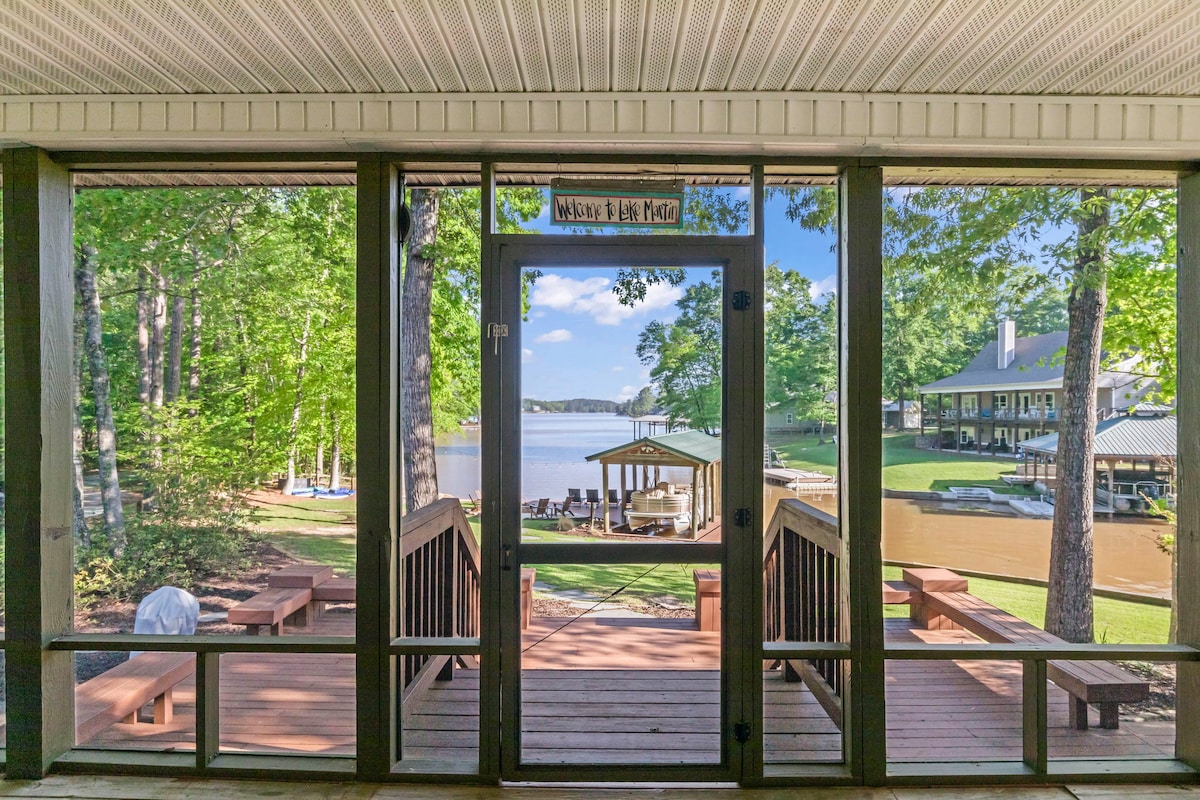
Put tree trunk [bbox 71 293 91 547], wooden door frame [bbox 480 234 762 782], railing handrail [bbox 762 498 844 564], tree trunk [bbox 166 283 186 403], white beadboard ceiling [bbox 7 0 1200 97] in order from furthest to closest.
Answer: tree trunk [bbox 166 283 186 403]
tree trunk [bbox 71 293 91 547]
railing handrail [bbox 762 498 844 564]
wooden door frame [bbox 480 234 762 782]
white beadboard ceiling [bbox 7 0 1200 97]

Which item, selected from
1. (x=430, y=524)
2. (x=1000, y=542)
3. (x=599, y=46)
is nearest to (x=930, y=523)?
(x=1000, y=542)

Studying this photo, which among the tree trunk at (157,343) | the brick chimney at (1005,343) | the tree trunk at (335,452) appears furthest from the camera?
the tree trunk at (157,343)

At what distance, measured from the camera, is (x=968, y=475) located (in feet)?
9.14

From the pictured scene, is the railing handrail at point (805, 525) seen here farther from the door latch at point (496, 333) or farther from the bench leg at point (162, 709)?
the bench leg at point (162, 709)

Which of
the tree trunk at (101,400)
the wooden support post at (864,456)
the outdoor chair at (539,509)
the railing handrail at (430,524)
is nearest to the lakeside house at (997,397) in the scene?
the wooden support post at (864,456)

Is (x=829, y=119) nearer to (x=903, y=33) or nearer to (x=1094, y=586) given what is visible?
(x=903, y=33)

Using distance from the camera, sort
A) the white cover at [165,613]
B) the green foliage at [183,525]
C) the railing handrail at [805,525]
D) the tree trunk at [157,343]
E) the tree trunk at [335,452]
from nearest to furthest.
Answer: the railing handrail at [805,525] < the white cover at [165,613] < the tree trunk at [335,452] < the green foliage at [183,525] < the tree trunk at [157,343]

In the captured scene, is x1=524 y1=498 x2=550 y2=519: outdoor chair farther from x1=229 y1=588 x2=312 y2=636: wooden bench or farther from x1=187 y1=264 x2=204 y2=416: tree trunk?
x1=187 y1=264 x2=204 y2=416: tree trunk

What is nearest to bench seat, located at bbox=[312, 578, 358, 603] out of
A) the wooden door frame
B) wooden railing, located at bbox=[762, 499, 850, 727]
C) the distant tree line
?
the wooden door frame

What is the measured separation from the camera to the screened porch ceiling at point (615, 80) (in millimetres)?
1818

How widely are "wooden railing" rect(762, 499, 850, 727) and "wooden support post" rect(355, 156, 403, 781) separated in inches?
59.4

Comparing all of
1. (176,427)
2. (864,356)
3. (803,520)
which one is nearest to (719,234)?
(864,356)

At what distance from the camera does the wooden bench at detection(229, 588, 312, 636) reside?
3.25 metres

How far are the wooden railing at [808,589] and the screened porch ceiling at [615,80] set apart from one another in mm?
1521
